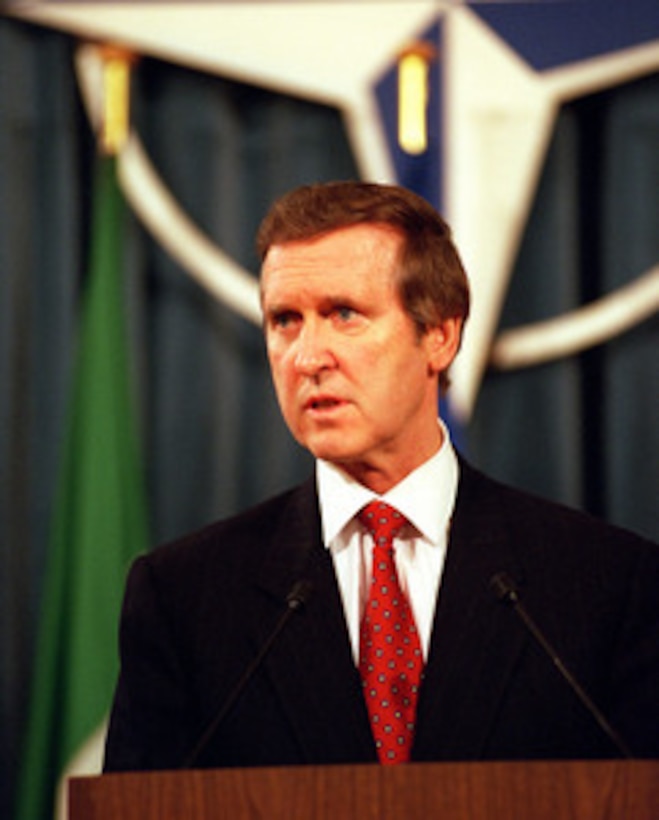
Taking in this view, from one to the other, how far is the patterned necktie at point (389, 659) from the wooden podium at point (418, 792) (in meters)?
0.42

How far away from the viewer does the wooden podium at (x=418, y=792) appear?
165cm

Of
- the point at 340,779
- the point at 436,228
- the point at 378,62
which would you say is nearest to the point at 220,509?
the point at 378,62

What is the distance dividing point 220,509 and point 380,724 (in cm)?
175

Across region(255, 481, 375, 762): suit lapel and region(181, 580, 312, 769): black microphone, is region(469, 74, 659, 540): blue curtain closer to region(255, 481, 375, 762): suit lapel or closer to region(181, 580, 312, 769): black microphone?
region(255, 481, 375, 762): suit lapel

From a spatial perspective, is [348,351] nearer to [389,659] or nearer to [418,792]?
[389,659]

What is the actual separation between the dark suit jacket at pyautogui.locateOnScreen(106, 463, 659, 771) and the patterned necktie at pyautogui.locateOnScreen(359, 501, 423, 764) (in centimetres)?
4

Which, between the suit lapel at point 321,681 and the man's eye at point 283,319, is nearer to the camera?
the suit lapel at point 321,681

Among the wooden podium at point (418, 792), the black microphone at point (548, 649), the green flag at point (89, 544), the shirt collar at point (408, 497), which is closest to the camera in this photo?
the wooden podium at point (418, 792)

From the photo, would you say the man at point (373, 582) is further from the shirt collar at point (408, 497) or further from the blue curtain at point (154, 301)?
the blue curtain at point (154, 301)

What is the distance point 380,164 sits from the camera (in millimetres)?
3795

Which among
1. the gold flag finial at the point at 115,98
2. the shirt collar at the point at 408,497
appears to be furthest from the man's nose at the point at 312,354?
the gold flag finial at the point at 115,98

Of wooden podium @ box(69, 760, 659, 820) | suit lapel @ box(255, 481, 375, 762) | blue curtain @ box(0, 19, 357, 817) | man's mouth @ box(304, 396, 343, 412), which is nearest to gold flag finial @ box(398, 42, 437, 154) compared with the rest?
blue curtain @ box(0, 19, 357, 817)

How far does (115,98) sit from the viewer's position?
3.81m

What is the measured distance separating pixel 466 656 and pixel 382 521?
0.27m
